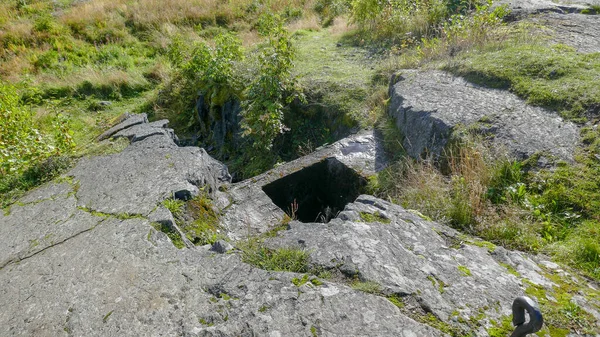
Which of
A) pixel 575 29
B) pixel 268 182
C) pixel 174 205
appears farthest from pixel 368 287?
pixel 575 29

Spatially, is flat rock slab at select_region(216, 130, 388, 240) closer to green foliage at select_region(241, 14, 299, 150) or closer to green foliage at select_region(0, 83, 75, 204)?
green foliage at select_region(241, 14, 299, 150)

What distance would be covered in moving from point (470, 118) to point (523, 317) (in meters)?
2.78

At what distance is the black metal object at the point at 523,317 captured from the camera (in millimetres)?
1956

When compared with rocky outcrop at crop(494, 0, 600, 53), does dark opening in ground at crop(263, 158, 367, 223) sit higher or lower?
lower

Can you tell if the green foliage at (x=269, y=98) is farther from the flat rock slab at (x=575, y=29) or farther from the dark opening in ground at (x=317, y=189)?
the flat rock slab at (x=575, y=29)

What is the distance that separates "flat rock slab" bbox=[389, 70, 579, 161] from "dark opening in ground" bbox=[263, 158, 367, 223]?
2.72ft

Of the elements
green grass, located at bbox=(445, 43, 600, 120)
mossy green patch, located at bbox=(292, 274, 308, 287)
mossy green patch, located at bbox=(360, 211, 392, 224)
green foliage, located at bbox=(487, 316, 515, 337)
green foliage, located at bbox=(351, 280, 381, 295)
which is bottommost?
mossy green patch, located at bbox=(360, 211, 392, 224)

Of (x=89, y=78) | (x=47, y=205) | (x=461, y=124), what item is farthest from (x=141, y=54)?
(x=461, y=124)

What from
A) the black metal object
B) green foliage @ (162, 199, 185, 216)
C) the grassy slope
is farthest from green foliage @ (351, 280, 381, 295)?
green foliage @ (162, 199, 185, 216)

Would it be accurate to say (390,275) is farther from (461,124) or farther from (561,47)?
(561,47)

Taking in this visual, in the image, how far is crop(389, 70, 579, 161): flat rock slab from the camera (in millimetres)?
3924

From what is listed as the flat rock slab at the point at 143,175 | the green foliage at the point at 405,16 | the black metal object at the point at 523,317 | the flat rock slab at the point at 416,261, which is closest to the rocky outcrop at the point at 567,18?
the green foliage at the point at 405,16

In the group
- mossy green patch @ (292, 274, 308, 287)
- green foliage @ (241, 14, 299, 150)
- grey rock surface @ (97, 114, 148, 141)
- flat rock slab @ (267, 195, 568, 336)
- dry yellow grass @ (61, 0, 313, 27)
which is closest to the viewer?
flat rock slab @ (267, 195, 568, 336)

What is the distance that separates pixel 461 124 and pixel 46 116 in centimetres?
793
